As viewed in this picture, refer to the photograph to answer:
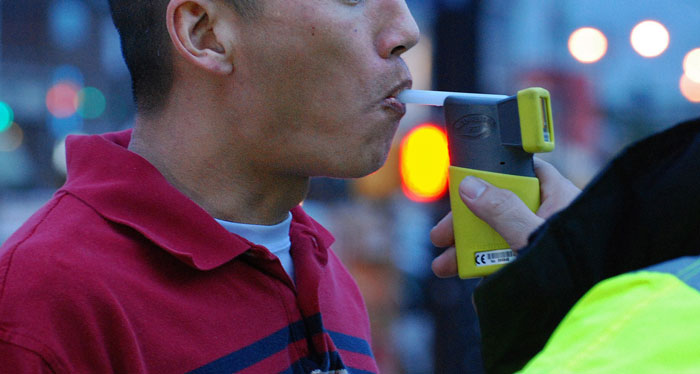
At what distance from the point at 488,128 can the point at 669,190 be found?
898 mm

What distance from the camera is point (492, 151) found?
1751mm

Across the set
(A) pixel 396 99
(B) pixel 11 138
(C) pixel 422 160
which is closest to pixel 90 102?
(B) pixel 11 138

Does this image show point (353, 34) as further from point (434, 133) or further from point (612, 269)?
point (434, 133)

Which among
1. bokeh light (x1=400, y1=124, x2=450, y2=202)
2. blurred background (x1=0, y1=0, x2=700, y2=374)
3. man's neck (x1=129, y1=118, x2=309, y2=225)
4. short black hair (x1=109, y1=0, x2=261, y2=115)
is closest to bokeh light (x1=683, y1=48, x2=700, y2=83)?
blurred background (x1=0, y1=0, x2=700, y2=374)

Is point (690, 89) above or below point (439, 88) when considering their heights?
below

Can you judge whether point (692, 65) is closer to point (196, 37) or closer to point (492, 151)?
point (492, 151)

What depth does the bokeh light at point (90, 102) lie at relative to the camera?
17.3ft

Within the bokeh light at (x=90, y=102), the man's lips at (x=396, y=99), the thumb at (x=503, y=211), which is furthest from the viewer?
the bokeh light at (x=90, y=102)

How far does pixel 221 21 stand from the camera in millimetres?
Answer: 1714

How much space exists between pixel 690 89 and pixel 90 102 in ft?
13.5

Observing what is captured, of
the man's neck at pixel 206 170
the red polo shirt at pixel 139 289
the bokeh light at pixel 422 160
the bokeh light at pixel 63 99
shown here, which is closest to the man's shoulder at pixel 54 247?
the red polo shirt at pixel 139 289

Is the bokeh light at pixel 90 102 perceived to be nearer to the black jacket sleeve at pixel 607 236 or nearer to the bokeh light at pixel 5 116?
the bokeh light at pixel 5 116

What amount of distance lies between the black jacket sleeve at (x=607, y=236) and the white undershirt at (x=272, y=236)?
90 centimetres

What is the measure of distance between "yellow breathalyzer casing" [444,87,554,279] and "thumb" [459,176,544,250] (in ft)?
0.10
